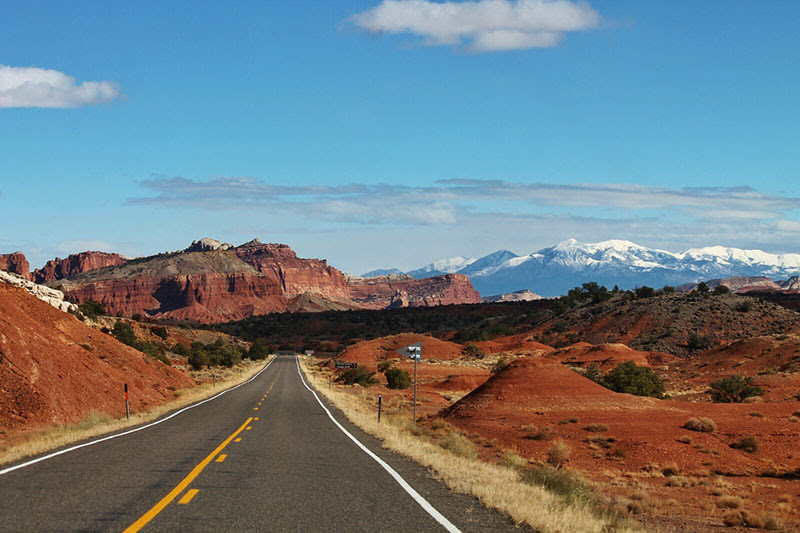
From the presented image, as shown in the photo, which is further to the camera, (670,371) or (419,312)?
(419,312)

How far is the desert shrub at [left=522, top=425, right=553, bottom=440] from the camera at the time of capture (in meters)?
28.1

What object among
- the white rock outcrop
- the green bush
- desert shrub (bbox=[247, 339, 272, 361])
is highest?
the white rock outcrop

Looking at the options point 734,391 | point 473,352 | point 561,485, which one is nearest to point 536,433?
point 561,485

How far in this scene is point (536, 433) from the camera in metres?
28.6

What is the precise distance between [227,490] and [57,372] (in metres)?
21.7

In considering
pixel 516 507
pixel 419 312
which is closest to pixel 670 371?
pixel 516 507

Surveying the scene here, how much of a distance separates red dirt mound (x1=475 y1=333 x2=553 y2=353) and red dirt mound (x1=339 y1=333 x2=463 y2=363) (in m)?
4.04

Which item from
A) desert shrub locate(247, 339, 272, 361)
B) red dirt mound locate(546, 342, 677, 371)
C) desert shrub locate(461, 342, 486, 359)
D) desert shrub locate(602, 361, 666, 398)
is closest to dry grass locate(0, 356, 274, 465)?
desert shrub locate(602, 361, 666, 398)

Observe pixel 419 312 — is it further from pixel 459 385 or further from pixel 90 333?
pixel 90 333

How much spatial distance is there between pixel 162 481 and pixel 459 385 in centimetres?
4739

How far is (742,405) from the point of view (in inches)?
1439

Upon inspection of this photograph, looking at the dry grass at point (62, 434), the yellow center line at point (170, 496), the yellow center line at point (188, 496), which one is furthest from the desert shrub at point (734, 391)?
the yellow center line at point (188, 496)

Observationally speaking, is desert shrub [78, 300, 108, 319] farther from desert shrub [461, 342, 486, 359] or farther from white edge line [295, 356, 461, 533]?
white edge line [295, 356, 461, 533]

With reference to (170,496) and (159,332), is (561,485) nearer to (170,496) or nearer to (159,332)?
(170,496)
